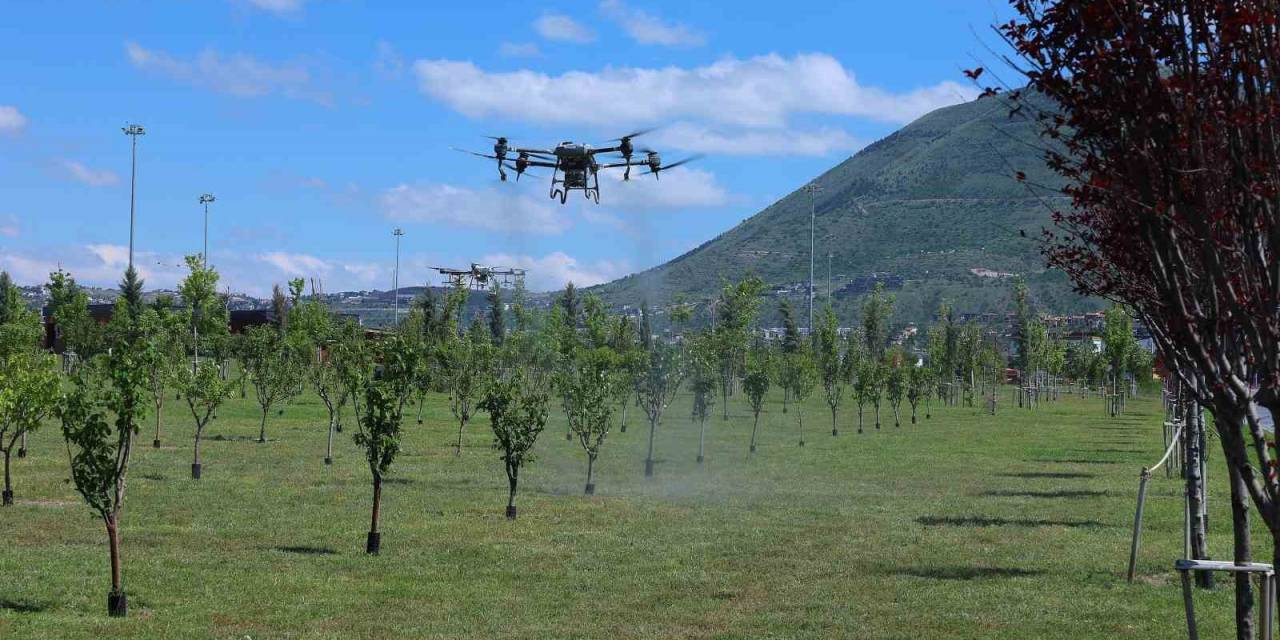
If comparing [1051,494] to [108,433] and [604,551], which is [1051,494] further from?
[108,433]

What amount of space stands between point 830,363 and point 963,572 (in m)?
69.0

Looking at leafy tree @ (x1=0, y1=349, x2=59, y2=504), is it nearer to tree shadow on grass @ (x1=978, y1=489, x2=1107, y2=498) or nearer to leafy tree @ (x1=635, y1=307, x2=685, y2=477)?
leafy tree @ (x1=635, y1=307, x2=685, y2=477)

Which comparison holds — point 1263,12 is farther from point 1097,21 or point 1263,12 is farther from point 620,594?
point 620,594

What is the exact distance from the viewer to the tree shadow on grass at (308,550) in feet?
94.9

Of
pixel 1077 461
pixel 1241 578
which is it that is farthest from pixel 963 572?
pixel 1077 461

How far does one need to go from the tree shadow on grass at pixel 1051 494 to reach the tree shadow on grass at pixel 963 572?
16471mm

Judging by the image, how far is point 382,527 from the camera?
33.3 metres

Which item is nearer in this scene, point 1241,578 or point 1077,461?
point 1241,578

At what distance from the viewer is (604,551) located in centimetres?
3025

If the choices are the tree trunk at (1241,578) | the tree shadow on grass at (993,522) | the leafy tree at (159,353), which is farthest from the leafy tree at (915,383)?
the tree trunk at (1241,578)

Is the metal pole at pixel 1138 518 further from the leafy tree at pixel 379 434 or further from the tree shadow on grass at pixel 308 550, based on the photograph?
the tree shadow on grass at pixel 308 550

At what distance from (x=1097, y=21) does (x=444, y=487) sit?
118ft

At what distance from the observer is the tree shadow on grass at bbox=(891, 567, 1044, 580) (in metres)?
26.5

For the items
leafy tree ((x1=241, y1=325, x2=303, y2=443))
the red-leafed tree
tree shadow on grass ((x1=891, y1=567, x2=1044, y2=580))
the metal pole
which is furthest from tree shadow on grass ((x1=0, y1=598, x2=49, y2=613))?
leafy tree ((x1=241, y1=325, x2=303, y2=443))
